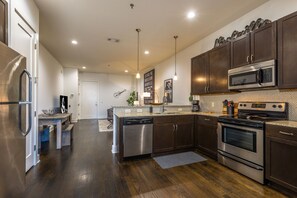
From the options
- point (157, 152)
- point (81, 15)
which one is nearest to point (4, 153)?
point (157, 152)

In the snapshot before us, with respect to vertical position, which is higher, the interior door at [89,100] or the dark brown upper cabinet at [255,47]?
the dark brown upper cabinet at [255,47]

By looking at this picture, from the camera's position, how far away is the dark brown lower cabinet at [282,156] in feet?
5.85

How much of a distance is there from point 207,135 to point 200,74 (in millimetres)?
1530

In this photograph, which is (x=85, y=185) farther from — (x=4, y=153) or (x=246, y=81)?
(x=246, y=81)

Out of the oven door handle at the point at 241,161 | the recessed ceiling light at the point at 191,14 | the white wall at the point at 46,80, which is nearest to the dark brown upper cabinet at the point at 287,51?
the oven door handle at the point at 241,161

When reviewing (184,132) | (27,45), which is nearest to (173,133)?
(184,132)

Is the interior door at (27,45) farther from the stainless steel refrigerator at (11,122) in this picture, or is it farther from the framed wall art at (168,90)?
the framed wall art at (168,90)

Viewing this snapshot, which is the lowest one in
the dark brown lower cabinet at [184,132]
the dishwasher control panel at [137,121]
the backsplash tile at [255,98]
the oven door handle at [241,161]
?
the oven door handle at [241,161]

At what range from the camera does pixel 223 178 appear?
2309mm

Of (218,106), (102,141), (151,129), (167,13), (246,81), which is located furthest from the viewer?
(102,141)

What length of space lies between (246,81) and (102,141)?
3854 mm

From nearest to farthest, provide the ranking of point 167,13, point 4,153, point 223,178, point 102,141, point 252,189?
point 4,153 → point 252,189 → point 223,178 → point 167,13 → point 102,141

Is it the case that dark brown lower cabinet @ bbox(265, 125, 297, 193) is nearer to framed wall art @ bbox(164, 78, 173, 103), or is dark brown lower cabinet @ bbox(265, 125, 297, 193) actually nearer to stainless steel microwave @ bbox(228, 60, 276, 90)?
stainless steel microwave @ bbox(228, 60, 276, 90)

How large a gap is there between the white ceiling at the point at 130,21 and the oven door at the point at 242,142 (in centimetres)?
220
